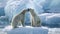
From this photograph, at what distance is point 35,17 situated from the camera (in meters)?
1.79

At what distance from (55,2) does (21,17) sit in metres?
4.39

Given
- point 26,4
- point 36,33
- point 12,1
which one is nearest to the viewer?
point 36,33

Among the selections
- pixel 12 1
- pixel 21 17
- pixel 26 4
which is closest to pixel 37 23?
pixel 21 17

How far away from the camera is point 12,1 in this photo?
5488 mm

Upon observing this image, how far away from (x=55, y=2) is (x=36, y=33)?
4486mm

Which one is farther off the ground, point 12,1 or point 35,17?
point 12,1

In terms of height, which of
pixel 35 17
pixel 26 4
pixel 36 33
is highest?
pixel 26 4

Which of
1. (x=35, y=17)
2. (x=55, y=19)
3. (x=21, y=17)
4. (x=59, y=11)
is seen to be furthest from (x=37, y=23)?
(x=59, y=11)

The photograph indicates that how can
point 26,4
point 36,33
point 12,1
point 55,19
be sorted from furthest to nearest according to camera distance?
point 12,1, point 26,4, point 55,19, point 36,33

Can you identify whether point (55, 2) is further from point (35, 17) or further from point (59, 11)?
point (35, 17)

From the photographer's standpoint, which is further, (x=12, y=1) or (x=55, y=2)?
(x=55, y=2)

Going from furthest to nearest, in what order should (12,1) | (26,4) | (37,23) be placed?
(12,1), (26,4), (37,23)

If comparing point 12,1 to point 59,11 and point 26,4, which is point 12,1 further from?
point 59,11

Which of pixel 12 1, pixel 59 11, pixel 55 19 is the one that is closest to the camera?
pixel 55 19
